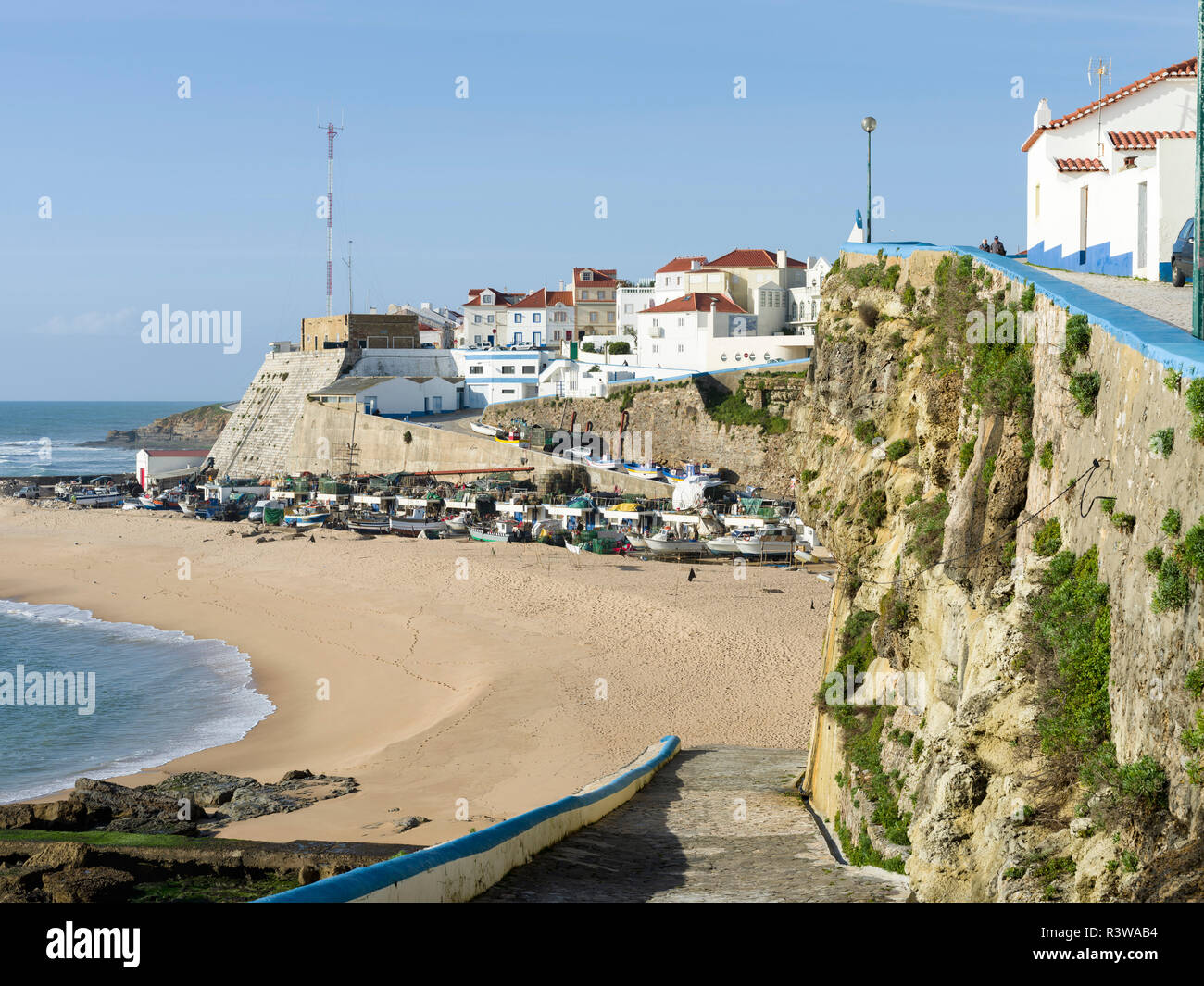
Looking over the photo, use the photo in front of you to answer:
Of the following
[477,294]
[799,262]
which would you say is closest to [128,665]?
[799,262]

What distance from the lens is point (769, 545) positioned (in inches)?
1437

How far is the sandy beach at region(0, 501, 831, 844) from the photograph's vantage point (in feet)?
59.9

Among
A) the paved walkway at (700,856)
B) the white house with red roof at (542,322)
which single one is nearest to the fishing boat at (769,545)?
the paved walkway at (700,856)

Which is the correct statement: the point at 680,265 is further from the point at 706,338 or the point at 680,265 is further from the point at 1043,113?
the point at 1043,113

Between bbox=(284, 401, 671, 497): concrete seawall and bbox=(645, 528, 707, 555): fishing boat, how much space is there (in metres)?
7.56

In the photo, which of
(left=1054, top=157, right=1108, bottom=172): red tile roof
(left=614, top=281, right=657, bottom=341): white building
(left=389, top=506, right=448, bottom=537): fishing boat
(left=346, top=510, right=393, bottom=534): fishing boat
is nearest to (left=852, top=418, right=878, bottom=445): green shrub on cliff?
(left=1054, top=157, right=1108, bottom=172): red tile roof

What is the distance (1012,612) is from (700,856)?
12.7 ft

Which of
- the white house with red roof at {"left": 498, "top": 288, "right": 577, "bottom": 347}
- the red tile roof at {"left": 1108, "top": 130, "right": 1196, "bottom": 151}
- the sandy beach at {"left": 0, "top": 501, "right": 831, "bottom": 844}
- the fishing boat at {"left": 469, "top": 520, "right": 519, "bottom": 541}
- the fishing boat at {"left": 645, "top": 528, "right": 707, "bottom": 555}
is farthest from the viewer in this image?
the white house with red roof at {"left": 498, "top": 288, "right": 577, "bottom": 347}

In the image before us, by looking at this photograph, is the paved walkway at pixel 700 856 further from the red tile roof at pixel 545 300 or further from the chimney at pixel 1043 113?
the red tile roof at pixel 545 300

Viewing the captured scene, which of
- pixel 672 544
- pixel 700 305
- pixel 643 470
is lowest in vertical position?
pixel 672 544

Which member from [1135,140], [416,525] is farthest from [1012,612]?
[416,525]

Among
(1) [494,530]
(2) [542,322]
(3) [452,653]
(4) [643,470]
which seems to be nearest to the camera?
(3) [452,653]

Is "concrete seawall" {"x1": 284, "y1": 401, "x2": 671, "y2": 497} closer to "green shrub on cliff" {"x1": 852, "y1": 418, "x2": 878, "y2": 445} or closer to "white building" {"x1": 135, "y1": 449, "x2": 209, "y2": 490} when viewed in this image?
"white building" {"x1": 135, "y1": 449, "x2": 209, "y2": 490}
